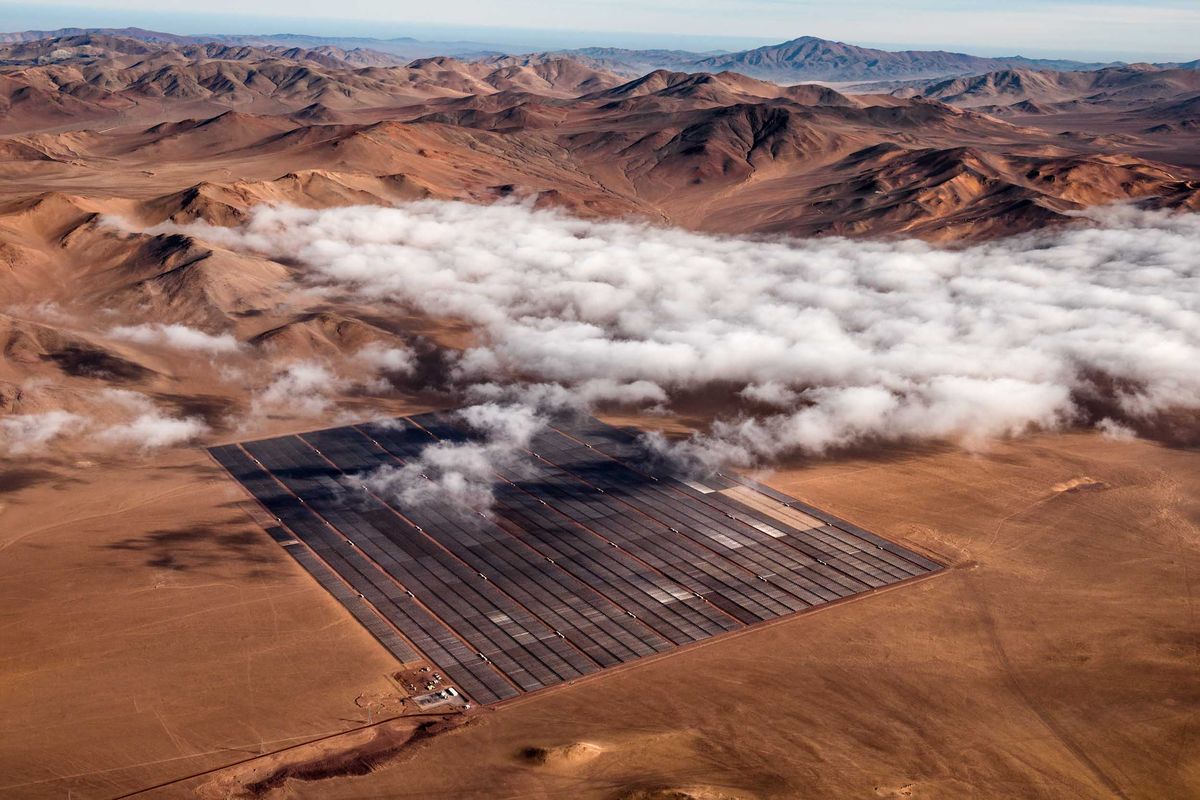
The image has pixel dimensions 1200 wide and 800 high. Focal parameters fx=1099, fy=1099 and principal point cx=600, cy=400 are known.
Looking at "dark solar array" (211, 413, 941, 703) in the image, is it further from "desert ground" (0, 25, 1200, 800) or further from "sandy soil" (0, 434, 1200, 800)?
"sandy soil" (0, 434, 1200, 800)

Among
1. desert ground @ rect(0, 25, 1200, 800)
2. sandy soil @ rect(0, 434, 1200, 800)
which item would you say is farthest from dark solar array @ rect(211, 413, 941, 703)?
sandy soil @ rect(0, 434, 1200, 800)

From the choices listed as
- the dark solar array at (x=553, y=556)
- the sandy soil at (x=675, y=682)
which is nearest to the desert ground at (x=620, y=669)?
the sandy soil at (x=675, y=682)

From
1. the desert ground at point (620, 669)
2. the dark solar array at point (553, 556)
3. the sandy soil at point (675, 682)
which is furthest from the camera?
the dark solar array at point (553, 556)

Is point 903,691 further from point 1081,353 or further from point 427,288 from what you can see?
point 427,288

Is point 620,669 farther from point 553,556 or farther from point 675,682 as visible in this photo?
point 553,556

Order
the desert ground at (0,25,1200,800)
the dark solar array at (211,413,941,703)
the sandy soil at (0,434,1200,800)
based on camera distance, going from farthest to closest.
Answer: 1. the dark solar array at (211,413,941,703)
2. the desert ground at (0,25,1200,800)
3. the sandy soil at (0,434,1200,800)

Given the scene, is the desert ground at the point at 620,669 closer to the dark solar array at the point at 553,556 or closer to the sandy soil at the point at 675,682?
the sandy soil at the point at 675,682
